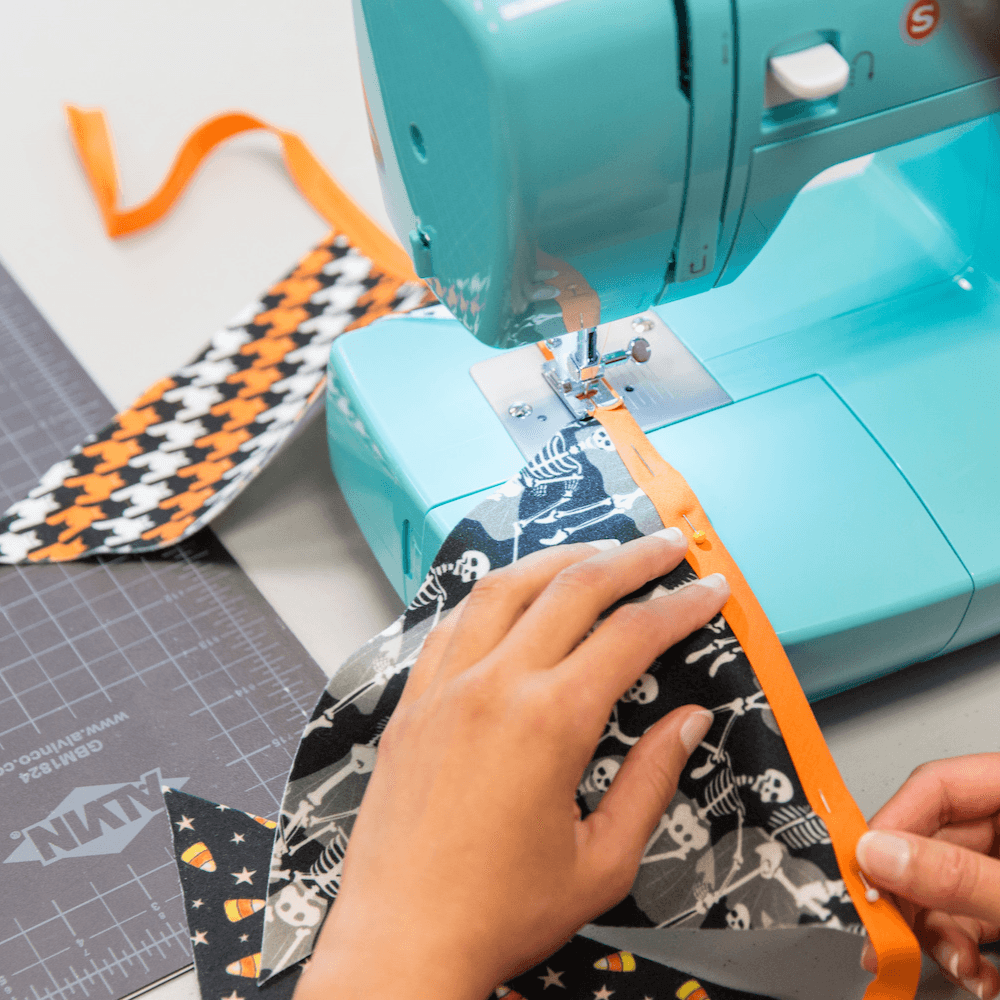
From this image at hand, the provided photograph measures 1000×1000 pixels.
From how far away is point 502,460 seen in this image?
1.17 m

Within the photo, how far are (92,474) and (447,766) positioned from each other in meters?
0.91

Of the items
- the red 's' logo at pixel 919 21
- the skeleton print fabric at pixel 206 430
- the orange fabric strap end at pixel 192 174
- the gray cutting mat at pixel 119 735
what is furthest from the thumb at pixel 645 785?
the orange fabric strap end at pixel 192 174

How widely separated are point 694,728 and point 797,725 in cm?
9

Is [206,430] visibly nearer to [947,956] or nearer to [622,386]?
[622,386]

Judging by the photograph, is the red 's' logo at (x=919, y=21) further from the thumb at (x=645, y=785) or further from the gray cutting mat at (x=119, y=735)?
the gray cutting mat at (x=119, y=735)

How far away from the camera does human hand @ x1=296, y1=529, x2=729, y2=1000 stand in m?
0.81

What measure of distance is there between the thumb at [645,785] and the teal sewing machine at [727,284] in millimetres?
158

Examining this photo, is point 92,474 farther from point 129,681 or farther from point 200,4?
point 200,4

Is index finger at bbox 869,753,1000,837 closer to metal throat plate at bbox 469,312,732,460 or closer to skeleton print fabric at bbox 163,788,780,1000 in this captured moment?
skeleton print fabric at bbox 163,788,780,1000

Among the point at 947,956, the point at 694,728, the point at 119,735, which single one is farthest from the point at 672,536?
the point at 119,735

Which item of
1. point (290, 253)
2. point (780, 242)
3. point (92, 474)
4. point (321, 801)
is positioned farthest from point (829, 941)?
point (290, 253)

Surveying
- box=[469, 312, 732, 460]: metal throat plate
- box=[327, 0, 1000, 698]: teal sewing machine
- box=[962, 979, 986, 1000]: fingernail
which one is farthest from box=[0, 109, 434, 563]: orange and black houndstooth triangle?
box=[962, 979, 986, 1000]: fingernail

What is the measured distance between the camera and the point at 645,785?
35.6 inches

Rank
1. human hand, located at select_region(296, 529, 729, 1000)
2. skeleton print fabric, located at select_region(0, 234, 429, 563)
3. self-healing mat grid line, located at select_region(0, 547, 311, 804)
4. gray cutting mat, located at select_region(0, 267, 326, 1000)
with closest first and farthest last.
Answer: human hand, located at select_region(296, 529, 729, 1000) < gray cutting mat, located at select_region(0, 267, 326, 1000) < self-healing mat grid line, located at select_region(0, 547, 311, 804) < skeleton print fabric, located at select_region(0, 234, 429, 563)
